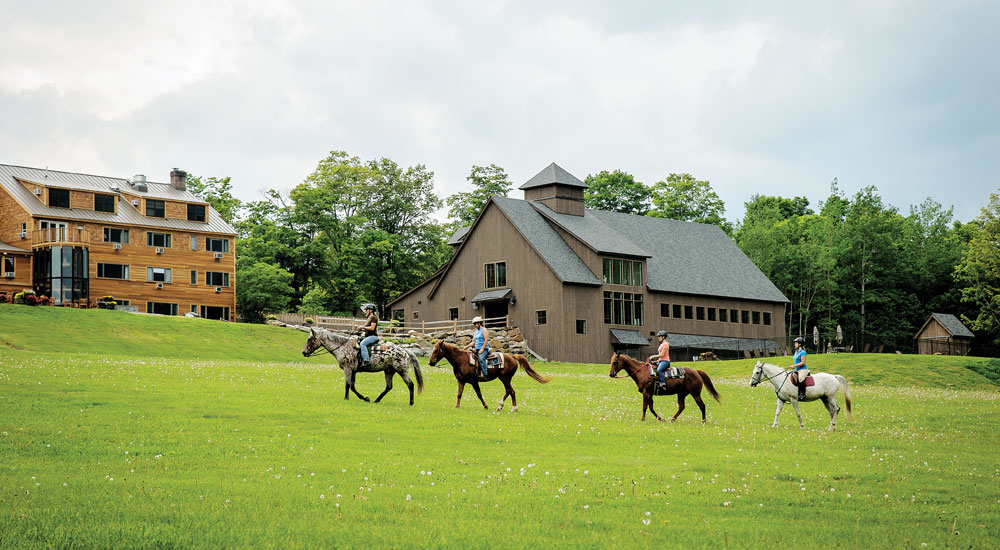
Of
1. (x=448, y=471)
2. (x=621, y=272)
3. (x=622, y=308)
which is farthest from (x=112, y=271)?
(x=448, y=471)

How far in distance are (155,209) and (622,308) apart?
128ft

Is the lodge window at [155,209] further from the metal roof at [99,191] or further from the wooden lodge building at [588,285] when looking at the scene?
the wooden lodge building at [588,285]

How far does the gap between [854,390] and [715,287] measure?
1221 inches

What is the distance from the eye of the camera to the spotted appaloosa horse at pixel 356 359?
27.6 m

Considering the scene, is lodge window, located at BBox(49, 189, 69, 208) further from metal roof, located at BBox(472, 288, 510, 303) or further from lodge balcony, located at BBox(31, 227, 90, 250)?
metal roof, located at BBox(472, 288, 510, 303)

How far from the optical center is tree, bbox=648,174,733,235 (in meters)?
96.8

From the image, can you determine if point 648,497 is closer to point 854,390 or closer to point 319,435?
point 319,435

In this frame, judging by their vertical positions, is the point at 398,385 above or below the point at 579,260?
below

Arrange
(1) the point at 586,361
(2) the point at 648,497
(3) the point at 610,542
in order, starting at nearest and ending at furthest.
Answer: (3) the point at 610,542, (2) the point at 648,497, (1) the point at 586,361

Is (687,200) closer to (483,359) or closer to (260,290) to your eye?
(260,290)

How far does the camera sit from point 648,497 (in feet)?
51.0

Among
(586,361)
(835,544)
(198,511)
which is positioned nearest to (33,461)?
(198,511)

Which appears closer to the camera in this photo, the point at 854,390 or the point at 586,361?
the point at 854,390

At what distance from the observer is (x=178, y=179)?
270 feet
